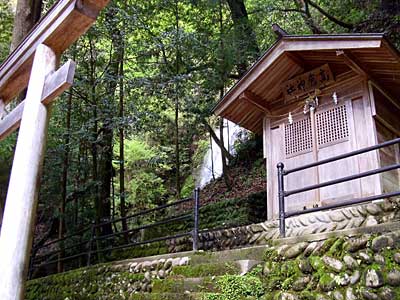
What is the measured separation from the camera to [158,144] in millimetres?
16578

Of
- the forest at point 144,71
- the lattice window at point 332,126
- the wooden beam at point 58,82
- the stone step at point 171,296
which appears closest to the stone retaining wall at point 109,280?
the stone step at point 171,296

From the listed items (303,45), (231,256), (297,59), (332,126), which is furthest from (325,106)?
(231,256)

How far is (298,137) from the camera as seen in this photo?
698 cm

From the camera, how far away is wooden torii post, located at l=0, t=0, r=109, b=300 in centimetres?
338

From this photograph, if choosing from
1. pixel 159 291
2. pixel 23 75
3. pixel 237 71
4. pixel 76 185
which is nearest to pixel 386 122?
pixel 159 291

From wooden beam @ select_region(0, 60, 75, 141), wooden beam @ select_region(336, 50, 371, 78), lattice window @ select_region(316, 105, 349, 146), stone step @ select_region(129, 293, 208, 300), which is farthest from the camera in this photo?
lattice window @ select_region(316, 105, 349, 146)

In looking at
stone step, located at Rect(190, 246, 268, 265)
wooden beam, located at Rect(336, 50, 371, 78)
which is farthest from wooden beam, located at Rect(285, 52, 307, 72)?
stone step, located at Rect(190, 246, 268, 265)

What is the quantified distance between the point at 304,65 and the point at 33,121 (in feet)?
16.6

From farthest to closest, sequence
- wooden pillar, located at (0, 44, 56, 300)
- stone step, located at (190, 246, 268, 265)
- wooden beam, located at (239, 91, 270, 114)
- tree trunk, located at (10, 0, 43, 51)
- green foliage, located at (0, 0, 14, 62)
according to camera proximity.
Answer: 1. green foliage, located at (0, 0, 14, 62)
2. wooden beam, located at (239, 91, 270, 114)
3. tree trunk, located at (10, 0, 43, 51)
4. stone step, located at (190, 246, 268, 265)
5. wooden pillar, located at (0, 44, 56, 300)

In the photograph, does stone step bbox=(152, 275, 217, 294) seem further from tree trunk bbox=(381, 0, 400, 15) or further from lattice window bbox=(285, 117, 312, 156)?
tree trunk bbox=(381, 0, 400, 15)

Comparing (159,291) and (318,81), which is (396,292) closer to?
(159,291)

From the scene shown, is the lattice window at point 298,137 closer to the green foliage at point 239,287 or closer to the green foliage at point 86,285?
the green foliage at point 239,287

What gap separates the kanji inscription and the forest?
3.71 m

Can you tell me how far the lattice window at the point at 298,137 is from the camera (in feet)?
22.4
